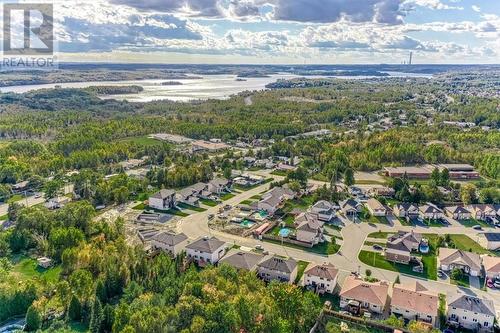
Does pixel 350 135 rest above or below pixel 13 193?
above

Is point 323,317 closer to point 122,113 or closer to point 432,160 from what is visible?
point 432,160

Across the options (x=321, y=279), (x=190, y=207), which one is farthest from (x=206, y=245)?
(x=190, y=207)

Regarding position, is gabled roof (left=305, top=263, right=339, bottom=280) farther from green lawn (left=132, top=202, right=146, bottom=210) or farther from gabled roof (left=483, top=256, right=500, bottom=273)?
green lawn (left=132, top=202, right=146, bottom=210)

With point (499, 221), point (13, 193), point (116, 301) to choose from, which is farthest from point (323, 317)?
point (13, 193)

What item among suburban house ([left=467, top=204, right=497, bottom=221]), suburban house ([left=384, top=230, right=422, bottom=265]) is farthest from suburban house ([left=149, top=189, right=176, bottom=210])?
suburban house ([left=467, top=204, right=497, bottom=221])

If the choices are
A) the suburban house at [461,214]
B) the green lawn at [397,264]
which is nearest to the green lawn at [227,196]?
the green lawn at [397,264]

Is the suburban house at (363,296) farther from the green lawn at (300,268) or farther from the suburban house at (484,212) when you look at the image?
the suburban house at (484,212)
